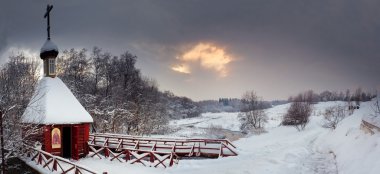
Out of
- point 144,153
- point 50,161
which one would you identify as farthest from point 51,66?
point 144,153

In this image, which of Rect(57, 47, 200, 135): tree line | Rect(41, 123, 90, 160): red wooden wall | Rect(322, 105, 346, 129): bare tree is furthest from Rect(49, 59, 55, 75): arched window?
Rect(322, 105, 346, 129): bare tree

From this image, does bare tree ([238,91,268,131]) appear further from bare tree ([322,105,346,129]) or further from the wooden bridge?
the wooden bridge

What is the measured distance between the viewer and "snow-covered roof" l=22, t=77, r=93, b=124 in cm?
2116

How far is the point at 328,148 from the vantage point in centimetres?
2370

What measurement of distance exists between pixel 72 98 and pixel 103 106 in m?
16.2

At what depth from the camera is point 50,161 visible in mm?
17969

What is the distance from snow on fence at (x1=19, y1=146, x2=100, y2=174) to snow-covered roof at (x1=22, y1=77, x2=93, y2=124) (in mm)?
1955

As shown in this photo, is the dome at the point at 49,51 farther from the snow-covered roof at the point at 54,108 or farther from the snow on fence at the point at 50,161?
the snow on fence at the point at 50,161

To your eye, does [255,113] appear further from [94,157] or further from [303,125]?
[94,157]

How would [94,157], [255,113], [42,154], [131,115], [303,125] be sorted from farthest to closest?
1. [255,113]
2. [303,125]
3. [131,115]
4. [94,157]
5. [42,154]

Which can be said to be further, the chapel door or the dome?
the dome

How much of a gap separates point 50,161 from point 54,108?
476 cm

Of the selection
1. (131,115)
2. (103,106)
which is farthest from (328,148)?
(103,106)

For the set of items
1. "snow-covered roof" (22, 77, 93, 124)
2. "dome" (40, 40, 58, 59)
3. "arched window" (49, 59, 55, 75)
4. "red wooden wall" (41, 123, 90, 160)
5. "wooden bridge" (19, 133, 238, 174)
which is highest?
"dome" (40, 40, 58, 59)
